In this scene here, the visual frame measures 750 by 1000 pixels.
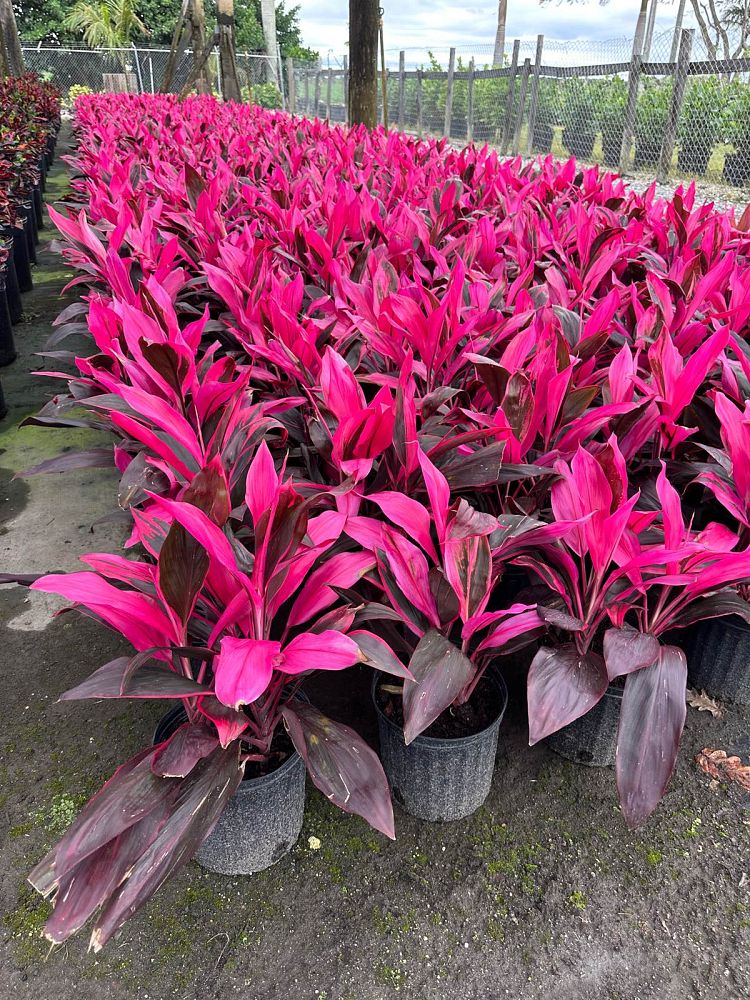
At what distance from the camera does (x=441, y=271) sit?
240 centimetres

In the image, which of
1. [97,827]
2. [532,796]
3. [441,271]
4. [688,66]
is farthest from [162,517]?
[688,66]

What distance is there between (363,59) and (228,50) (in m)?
7.43

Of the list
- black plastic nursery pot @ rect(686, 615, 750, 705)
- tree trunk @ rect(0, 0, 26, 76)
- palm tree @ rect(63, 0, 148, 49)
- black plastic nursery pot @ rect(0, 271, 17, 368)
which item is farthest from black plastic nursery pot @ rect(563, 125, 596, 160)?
palm tree @ rect(63, 0, 148, 49)

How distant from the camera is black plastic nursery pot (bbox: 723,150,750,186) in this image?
12422 mm

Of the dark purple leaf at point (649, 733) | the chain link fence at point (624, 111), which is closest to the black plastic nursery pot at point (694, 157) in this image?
the chain link fence at point (624, 111)

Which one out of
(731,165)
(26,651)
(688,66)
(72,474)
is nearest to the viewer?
(26,651)

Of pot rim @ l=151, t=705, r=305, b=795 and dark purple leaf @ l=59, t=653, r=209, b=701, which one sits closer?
dark purple leaf @ l=59, t=653, r=209, b=701

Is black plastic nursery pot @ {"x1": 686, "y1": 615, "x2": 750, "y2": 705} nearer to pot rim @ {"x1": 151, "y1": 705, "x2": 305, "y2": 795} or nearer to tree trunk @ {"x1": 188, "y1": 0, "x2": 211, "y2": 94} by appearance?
pot rim @ {"x1": 151, "y1": 705, "x2": 305, "y2": 795}

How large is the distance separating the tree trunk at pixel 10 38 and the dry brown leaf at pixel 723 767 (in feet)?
61.8

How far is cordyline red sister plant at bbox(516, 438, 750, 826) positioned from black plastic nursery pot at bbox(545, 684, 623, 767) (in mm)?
386

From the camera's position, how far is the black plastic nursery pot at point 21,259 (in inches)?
229

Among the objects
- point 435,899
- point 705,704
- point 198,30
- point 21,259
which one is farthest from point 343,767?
point 198,30

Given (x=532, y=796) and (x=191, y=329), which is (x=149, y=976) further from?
(x=191, y=329)

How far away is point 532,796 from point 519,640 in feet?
1.85
